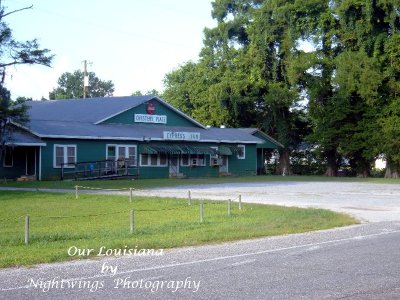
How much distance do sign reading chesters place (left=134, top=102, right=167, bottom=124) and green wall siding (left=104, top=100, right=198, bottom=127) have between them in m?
0.25

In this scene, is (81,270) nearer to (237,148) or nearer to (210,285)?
(210,285)

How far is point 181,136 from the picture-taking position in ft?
159

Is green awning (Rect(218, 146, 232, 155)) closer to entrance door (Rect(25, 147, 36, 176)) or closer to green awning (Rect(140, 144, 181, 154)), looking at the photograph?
green awning (Rect(140, 144, 181, 154))

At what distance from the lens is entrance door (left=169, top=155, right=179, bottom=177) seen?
4844 centimetres

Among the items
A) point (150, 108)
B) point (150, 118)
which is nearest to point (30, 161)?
point (150, 118)

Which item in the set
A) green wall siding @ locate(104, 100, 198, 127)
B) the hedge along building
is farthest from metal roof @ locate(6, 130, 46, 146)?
green wall siding @ locate(104, 100, 198, 127)

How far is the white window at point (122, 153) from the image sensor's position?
44.2 meters

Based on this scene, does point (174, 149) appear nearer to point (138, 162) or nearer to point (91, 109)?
point (138, 162)

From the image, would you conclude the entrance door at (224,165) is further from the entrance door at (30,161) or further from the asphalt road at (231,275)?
the asphalt road at (231,275)

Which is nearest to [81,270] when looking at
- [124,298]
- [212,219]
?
[124,298]

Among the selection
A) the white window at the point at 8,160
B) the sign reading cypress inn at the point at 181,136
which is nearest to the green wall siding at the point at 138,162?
the sign reading cypress inn at the point at 181,136

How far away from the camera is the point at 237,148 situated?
5419 cm

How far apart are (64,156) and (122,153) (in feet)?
16.3

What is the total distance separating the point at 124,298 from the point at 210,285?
1392mm
